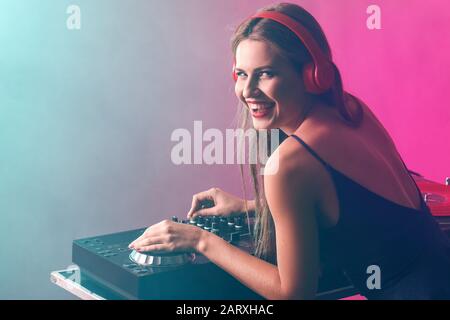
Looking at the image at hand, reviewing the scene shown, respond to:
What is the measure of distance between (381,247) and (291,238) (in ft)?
0.62

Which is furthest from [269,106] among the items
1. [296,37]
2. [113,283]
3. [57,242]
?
[57,242]

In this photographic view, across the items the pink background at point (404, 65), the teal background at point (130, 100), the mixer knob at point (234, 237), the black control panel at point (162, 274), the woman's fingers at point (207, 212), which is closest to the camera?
the black control panel at point (162, 274)

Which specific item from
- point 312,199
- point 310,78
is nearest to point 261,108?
point 310,78

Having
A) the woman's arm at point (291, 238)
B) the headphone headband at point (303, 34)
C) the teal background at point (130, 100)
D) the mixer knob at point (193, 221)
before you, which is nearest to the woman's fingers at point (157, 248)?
the woman's arm at point (291, 238)

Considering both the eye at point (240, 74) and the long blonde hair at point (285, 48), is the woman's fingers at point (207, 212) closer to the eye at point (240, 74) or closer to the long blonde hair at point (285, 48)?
the long blonde hair at point (285, 48)

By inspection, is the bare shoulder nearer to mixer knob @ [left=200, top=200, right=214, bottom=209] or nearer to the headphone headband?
the headphone headband

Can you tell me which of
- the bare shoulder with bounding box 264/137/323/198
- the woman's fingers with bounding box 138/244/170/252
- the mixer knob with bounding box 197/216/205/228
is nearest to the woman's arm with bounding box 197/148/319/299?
the bare shoulder with bounding box 264/137/323/198

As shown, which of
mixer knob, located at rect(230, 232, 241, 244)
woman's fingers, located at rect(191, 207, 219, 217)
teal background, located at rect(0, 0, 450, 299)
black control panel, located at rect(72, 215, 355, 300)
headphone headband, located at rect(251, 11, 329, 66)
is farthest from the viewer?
teal background, located at rect(0, 0, 450, 299)

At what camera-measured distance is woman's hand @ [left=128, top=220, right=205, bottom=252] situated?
41.3 inches

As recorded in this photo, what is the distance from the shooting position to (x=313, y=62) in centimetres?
111

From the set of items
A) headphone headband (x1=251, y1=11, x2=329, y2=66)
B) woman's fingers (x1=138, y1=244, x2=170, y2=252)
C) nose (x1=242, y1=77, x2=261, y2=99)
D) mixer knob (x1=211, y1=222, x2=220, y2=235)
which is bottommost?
mixer knob (x1=211, y1=222, x2=220, y2=235)

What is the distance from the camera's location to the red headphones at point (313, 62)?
1.09 meters
